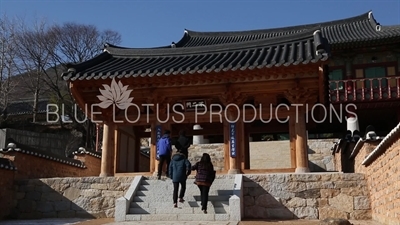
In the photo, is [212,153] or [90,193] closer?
[90,193]

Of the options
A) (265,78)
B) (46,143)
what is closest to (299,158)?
(265,78)

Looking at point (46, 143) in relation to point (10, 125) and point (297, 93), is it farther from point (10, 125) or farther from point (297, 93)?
point (297, 93)

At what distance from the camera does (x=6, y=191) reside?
1141 centimetres

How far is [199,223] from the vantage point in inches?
326

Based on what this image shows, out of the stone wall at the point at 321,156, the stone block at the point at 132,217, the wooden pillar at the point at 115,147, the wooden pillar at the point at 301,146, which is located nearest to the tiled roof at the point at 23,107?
the stone wall at the point at 321,156

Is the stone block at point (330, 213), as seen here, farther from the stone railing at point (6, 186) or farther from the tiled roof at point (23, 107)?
the tiled roof at point (23, 107)

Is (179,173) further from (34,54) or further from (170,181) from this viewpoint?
(34,54)

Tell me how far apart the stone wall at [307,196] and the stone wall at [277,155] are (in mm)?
9383

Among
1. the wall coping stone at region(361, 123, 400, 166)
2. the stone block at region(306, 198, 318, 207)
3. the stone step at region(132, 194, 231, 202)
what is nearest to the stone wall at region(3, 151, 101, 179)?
the stone step at region(132, 194, 231, 202)

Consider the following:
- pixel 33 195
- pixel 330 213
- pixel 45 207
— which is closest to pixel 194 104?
pixel 330 213

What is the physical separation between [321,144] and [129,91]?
11.9 meters

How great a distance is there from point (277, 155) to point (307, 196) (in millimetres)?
9950

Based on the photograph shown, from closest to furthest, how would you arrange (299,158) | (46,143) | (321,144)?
(299,158) → (321,144) → (46,143)

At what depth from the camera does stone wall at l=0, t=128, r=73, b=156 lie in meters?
26.1
